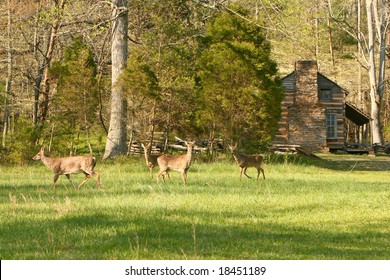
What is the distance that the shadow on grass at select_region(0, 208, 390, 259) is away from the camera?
36.3ft

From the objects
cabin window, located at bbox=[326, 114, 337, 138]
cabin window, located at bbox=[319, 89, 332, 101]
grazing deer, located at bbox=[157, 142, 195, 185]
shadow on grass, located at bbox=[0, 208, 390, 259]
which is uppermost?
cabin window, located at bbox=[319, 89, 332, 101]

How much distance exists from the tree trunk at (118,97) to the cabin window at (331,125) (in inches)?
1096

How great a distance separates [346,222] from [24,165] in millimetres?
18299

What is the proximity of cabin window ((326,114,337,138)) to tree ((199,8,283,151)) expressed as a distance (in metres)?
21.9

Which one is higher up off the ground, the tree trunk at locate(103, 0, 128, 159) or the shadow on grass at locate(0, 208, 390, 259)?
the tree trunk at locate(103, 0, 128, 159)

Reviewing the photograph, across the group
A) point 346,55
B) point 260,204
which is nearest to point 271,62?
point 260,204

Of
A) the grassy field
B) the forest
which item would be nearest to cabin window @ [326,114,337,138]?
the forest

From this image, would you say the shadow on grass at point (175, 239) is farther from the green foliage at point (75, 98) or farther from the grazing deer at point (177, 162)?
the green foliage at point (75, 98)

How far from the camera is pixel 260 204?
56.0ft

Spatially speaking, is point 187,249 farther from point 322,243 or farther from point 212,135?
point 212,135

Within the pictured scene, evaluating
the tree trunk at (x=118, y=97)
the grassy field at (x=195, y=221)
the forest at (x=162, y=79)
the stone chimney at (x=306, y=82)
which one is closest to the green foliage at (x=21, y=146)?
the forest at (x=162, y=79)

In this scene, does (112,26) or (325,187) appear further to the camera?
(112,26)

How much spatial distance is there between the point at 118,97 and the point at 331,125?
93.5 feet

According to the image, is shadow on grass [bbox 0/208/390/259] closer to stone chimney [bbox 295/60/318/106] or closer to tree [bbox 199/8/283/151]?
tree [bbox 199/8/283/151]
